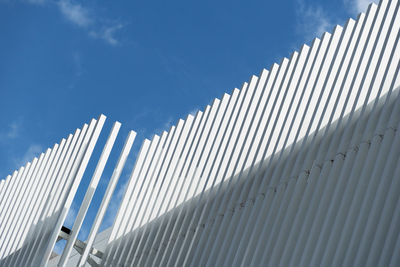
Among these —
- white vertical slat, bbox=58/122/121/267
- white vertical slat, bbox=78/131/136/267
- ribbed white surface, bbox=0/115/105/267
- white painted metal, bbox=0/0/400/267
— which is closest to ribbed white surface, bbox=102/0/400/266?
white painted metal, bbox=0/0/400/267

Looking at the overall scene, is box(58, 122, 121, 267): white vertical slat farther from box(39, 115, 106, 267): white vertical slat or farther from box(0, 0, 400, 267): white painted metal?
box(39, 115, 106, 267): white vertical slat

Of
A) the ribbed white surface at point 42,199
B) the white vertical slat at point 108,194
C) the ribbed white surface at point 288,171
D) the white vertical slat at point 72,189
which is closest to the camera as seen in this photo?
the ribbed white surface at point 288,171

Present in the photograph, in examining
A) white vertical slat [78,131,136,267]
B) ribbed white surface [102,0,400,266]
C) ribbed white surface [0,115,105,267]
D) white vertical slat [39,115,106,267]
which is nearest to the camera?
ribbed white surface [102,0,400,266]

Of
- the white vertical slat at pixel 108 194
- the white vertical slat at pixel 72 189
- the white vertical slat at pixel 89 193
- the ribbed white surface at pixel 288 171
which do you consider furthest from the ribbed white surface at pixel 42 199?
the ribbed white surface at pixel 288 171

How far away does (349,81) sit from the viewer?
6.22 m

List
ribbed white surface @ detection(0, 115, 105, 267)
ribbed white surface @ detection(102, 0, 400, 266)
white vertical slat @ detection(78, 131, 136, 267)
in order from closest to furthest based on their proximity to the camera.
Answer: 1. ribbed white surface @ detection(102, 0, 400, 266)
2. white vertical slat @ detection(78, 131, 136, 267)
3. ribbed white surface @ detection(0, 115, 105, 267)

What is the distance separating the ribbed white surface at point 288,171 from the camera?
5.09 metres

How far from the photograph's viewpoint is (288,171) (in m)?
6.27

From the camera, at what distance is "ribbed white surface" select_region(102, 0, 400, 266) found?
509 cm

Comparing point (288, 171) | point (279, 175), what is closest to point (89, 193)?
point (279, 175)

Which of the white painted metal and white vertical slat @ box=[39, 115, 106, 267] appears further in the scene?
white vertical slat @ box=[39, 115, 106, 267]

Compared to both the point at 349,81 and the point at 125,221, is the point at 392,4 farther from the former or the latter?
the point at 125,221

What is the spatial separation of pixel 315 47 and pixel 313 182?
1800 millimetres

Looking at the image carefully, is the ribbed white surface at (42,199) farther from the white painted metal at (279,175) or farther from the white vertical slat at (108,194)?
the white vertical slat at (108,194)
